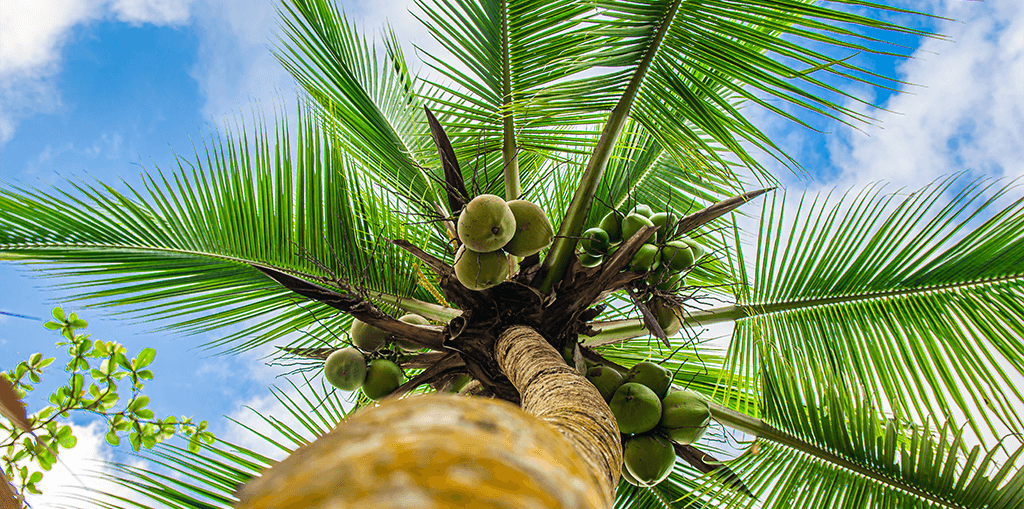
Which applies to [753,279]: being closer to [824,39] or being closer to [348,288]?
[824,39]

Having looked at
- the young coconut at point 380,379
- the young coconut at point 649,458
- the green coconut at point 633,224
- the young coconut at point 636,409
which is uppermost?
the young coconut at point 380,379

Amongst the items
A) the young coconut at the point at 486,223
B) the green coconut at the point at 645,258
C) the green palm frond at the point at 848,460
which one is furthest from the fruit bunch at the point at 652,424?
the young coconut at the point at 486,223

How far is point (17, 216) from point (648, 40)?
2411 mm

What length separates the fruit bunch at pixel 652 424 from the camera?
1.68 m

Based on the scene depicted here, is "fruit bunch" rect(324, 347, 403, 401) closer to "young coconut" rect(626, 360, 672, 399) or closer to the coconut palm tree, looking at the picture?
the coconut palm tree

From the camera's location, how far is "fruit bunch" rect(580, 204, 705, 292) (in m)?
1.93

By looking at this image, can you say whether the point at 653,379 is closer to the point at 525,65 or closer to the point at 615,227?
the point at 615,227

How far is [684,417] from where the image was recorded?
1692 mm

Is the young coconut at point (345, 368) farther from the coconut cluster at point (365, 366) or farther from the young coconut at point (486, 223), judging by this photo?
the young coconut at point (486, 223)

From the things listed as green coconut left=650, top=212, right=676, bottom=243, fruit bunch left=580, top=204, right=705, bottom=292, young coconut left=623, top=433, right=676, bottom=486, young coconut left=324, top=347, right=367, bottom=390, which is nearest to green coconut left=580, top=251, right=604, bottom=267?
fruit bunch left=580, top=204, right=705, bottom=292

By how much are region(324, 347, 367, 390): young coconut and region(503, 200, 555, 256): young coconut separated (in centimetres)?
67

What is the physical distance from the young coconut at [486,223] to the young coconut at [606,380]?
1.93ft

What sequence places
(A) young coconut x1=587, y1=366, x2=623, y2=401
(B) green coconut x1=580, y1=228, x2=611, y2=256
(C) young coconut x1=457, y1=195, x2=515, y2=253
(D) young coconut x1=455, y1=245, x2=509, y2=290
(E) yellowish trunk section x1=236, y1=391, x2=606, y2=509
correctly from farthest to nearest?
1. (B) green coconut x1=580, y1=228, x2=611, y2=256
2. (A) young coconut x1=587, y1=366, x2=623, y2=401
3. (D) young coconut x1=455, y1=245, x2=509, y2=290
4. (C) young coconut x1=457, y1=195, x2=515, y2=253
5. (E) yellowish trunk section x1=236, y1=391, x2=606, y2=509

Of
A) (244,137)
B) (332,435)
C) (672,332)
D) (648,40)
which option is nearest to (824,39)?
(648,40)
